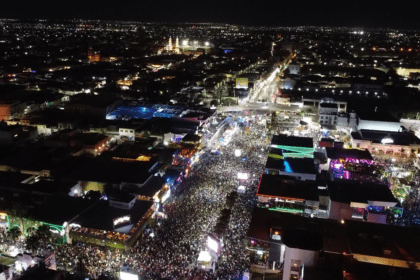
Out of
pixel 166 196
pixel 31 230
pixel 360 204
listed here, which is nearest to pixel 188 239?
pixel 166 196

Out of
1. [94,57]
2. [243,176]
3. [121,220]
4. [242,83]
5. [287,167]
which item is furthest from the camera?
[94,57]

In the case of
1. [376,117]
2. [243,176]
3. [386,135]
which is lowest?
[243,176]

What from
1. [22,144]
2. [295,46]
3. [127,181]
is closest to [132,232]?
[127,181]

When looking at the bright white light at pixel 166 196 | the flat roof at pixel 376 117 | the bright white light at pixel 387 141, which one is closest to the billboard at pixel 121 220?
the bright white light at pixel 166 196

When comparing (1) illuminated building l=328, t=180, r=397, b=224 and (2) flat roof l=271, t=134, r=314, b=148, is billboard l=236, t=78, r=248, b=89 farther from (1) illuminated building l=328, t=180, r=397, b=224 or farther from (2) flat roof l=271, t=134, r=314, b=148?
(1) illuminated building l=328, t=180, r=397, b=224

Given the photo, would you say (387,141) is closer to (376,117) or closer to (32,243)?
(376,117)

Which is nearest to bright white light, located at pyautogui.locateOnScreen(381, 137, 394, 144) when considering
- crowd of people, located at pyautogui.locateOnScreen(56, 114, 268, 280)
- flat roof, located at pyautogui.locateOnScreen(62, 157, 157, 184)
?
crowd of people, located at pyautogui.locateOnScreen(56, 114, 268, 280)
